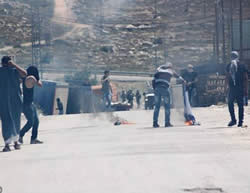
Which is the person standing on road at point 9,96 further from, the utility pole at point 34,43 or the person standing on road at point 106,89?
the utility pole at point 34,43

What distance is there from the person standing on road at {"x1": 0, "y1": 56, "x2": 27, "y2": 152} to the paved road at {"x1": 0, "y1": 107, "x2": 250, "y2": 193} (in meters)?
0.48

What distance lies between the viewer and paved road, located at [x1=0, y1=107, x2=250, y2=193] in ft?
25.0

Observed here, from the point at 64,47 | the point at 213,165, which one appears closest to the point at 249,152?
the point at 213,165

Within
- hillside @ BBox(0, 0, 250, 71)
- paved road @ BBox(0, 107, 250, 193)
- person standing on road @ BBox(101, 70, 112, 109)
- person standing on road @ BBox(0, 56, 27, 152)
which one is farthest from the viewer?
hillside @ BBox(0, 0, 250, 71)

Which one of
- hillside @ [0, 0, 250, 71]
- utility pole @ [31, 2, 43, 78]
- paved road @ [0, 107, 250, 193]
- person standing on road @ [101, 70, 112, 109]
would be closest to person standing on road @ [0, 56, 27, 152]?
paved road @ [0, 107, 250, 193]

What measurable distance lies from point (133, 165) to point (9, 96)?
4.04 m

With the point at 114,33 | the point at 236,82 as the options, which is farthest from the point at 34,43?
the point at 236,82

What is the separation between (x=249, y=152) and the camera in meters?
9.96

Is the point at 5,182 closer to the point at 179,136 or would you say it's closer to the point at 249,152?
the point at 249,152

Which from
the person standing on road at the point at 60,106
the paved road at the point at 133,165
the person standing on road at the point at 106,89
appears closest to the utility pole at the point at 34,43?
the person standing on road at the point at 60,106

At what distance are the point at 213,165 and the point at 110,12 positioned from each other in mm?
94715

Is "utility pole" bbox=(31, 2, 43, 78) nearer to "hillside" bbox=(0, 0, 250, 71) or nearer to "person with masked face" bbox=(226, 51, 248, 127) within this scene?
"hillside" bbox=(0, 0, 250, 71)

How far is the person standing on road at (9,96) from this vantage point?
1232 cm

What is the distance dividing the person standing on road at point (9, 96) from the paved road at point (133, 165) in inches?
19.0
